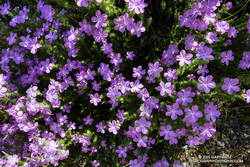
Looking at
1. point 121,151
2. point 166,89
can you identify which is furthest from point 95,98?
point 166,89

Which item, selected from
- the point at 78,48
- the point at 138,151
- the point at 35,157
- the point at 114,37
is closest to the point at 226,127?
the point at 138,151

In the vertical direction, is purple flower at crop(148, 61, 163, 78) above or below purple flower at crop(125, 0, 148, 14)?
below

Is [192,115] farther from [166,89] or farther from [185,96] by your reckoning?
[166,89]

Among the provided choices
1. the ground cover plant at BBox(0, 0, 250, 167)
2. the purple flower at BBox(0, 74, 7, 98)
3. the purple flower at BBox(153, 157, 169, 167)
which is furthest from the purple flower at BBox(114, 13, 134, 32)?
the purple flower at BBox(153, 157, 169, 167)

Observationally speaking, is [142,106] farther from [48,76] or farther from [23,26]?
[23,26]

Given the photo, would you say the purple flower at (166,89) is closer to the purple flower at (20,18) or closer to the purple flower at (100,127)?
the purple flower at (100,127)

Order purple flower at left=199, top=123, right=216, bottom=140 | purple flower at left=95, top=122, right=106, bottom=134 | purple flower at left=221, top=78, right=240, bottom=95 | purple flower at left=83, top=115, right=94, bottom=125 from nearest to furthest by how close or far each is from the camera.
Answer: purple flower at left=221, top=78, right=240, bottom=95
purple flower at left=199, top=123, right=216, bottom=140
purple flower at left=95, top=122, right=106, bottom=134
purple flower at left=83, top=115, right=94, bottom=125

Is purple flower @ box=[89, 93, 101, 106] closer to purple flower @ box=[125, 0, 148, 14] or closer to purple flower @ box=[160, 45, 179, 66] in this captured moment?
purple flower @ box=[160, 45, 179, 66]


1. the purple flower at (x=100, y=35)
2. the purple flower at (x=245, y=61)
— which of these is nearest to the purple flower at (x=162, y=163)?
the purple flower at (x=245, y=61)
